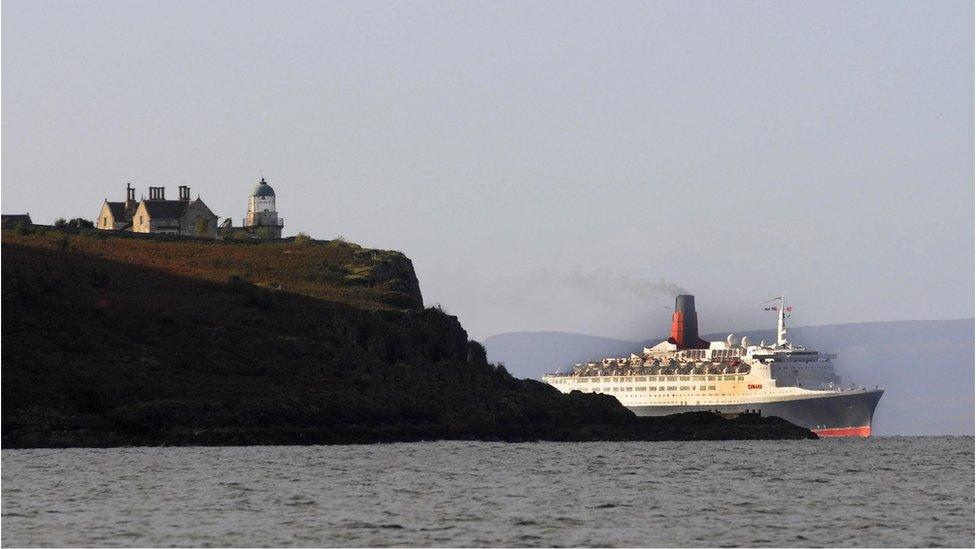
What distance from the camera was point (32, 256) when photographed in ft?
396

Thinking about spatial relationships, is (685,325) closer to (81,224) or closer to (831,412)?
(831,412)

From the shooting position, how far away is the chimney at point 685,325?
191075mm

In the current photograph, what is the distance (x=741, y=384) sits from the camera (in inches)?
6545

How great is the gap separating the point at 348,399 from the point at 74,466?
97.0ft

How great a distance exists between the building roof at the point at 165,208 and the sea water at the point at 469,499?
69205 millimetres

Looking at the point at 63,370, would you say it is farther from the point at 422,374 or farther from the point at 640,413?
the point at 640,413

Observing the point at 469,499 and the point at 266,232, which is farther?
the point at 266,232

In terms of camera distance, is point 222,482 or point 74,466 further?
point 74,466

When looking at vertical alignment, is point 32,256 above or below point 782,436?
above

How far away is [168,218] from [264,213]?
805 centimetres

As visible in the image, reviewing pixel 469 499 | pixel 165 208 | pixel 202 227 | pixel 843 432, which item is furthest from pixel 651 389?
pixel 469 499

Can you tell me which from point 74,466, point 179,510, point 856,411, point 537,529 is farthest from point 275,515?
point 856,411

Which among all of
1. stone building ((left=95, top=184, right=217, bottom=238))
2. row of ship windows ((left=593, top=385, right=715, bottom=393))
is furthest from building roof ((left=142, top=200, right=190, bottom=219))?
row of ship windows ((left=593, top=385, right=715, bottom=393))

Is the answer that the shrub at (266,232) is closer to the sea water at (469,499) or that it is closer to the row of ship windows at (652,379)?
the row of ship windows at (652,379)
